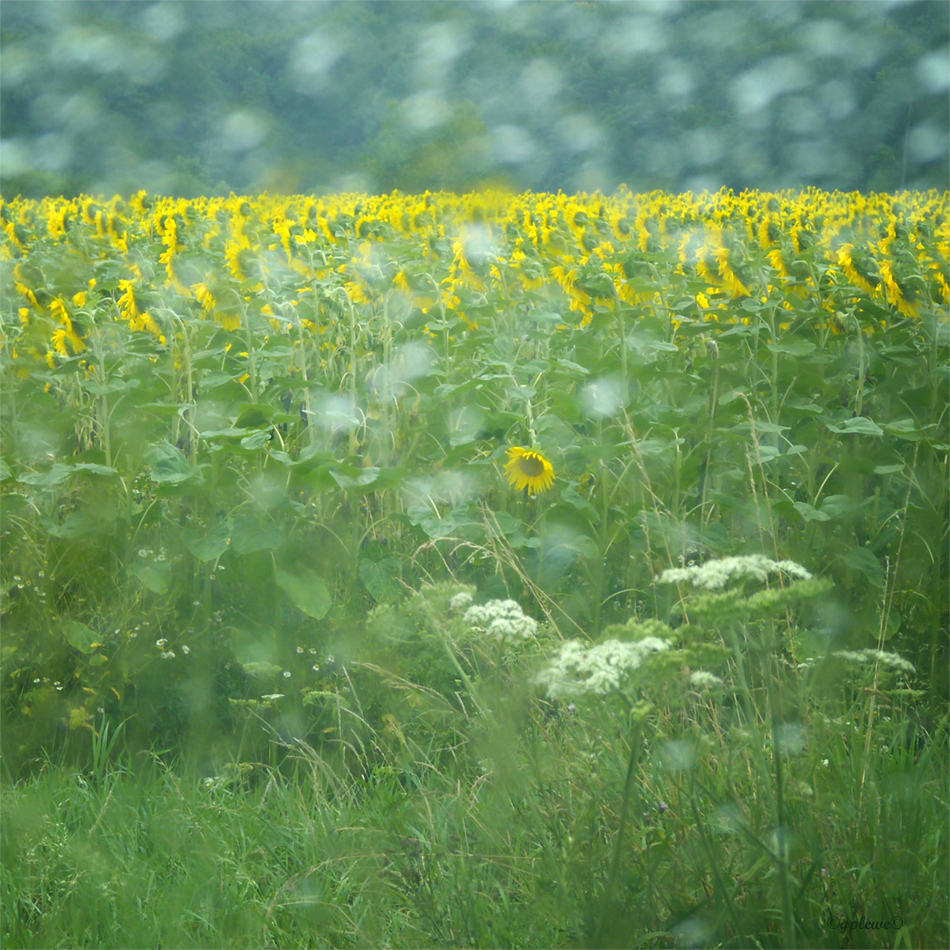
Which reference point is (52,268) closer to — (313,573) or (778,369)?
(313,573)

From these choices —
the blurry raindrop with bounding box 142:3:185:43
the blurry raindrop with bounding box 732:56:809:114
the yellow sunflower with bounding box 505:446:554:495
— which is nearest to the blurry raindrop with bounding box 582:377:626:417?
the yellow sunflower with bounding box 505:446:554:495

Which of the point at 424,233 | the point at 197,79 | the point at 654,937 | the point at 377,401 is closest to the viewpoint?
the point at 654,937

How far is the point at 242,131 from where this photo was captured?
2.46m

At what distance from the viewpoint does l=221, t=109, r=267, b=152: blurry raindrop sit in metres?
2.45

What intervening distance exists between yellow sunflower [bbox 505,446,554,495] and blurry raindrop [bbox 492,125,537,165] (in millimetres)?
1122

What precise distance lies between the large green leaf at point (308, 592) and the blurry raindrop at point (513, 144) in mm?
1553

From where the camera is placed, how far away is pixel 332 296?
2643 millimetres

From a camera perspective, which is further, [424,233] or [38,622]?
[424,233]

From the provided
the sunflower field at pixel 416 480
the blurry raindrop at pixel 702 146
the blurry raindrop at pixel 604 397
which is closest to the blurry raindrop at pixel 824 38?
the blurry raindrop at pixel 702 146

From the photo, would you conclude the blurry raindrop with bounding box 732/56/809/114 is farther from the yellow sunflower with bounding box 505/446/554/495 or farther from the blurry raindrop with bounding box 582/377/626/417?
the yellow sunflower with bounding box 505/446/554/495

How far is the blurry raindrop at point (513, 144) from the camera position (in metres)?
2.81

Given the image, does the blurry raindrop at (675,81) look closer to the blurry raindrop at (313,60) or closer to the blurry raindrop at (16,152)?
the blurry raindrop at (313,60)

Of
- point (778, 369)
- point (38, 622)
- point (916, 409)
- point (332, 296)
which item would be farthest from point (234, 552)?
point (916, 409)

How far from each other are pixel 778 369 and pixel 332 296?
1.37m
